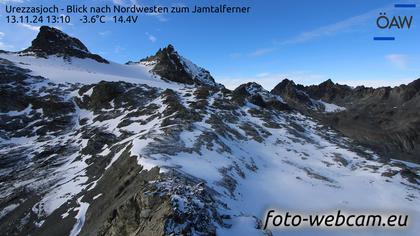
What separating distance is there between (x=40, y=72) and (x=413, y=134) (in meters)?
149

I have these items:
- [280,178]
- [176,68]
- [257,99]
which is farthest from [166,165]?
[176,68]

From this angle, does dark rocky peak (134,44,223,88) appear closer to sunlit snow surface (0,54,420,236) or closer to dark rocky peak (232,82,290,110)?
dark rocky peak (232,82,290,110)

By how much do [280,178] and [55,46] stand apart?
13333 centimetres

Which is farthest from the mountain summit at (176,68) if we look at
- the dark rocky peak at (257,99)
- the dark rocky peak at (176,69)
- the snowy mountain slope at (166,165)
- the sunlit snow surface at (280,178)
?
the sunlit snow surface at (280,178)

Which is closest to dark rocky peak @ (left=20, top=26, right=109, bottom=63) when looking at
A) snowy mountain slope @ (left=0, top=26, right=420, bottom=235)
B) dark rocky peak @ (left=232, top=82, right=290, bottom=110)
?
snowy mountain slope @ (left=0, top=26, right=420, bottom=235)

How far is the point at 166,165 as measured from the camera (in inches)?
1344

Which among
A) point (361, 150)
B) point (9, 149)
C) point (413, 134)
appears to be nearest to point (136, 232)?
point (9, 149)

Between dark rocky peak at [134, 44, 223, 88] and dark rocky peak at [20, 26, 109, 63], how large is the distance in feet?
83.9

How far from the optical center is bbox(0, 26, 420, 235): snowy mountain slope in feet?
75.9

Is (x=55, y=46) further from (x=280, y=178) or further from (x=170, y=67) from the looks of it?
(x=280, y=178)

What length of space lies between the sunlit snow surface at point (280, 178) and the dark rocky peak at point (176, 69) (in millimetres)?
73385

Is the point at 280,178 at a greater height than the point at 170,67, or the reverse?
the point at 170,67

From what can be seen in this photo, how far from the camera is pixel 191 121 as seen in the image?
64.7 m

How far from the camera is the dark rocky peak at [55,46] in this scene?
146 m
